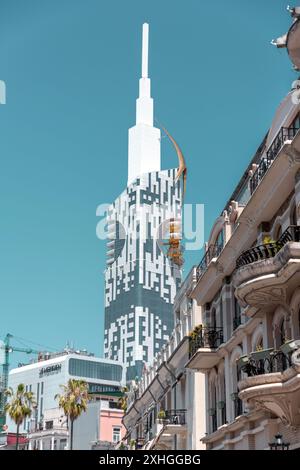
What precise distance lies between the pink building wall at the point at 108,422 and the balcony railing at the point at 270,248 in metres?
87.4

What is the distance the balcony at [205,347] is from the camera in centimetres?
3800

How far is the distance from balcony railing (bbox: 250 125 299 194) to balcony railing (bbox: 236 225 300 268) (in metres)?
3.24

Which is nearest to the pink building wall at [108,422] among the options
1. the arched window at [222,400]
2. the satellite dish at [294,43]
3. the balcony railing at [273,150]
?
the arched window at [222,400]

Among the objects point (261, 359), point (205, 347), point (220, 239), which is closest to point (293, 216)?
point (261, 359)

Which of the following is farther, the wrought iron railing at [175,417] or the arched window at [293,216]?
the wrought iron railing at [175,417]

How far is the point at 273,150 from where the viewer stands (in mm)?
29969

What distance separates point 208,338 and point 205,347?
444 mm

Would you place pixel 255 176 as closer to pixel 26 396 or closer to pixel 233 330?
pixel 233 330

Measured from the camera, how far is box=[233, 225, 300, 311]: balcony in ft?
85.1

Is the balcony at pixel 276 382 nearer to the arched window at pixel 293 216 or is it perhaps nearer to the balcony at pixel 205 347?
the arched window at pixel 293 216

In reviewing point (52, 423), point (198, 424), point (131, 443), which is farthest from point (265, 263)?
point (52, 423)

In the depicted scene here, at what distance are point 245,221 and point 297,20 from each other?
8.93 metres

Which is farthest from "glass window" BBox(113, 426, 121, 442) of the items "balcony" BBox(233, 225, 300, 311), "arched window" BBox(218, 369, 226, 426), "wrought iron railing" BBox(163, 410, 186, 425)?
"balcony" BBox(233, 225, 300, 311)
